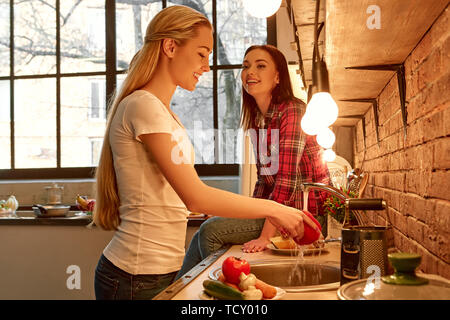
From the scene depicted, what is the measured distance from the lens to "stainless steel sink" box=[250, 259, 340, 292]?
1.30m

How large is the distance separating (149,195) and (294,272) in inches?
19.8

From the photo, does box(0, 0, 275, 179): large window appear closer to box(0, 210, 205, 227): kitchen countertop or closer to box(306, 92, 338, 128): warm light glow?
box(0, 210, 205, 227): kitchen countertop

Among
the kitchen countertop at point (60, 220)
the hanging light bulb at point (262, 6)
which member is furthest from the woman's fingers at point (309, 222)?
the kitchen countertop at point (60, 220)

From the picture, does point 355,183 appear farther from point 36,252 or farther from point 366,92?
point 36,252

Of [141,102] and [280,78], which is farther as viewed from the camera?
[280,78]

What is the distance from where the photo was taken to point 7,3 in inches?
166

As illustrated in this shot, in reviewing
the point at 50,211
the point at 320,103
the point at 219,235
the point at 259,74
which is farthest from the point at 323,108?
the point at 50,211

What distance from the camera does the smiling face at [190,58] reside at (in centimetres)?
127

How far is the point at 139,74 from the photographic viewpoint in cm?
124

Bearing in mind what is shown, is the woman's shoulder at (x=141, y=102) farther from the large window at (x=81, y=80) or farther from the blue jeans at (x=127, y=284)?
the large window at (x=81, y=80)

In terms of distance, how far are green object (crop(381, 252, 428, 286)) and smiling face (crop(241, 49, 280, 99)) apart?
1422mm

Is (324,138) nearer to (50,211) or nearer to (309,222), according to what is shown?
(309,222)

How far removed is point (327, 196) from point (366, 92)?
429 millimetres
